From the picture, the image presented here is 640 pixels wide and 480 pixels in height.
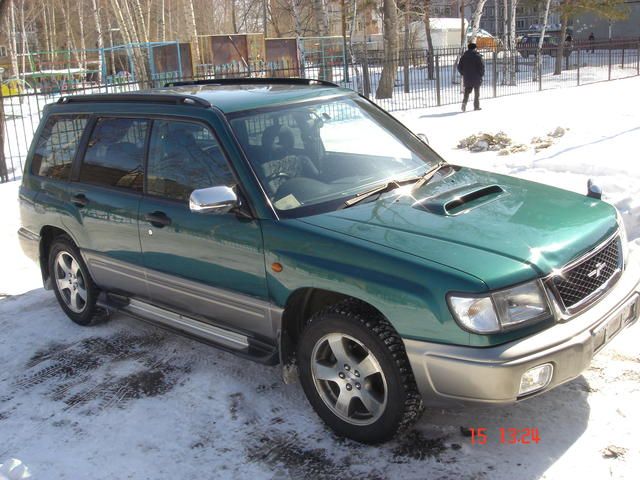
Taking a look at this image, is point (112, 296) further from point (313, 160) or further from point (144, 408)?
point (313, 160)

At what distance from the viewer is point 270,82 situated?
17.5ft

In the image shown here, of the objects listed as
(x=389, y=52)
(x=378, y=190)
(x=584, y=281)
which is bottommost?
(x=584, y=281)

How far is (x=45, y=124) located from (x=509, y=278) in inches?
163

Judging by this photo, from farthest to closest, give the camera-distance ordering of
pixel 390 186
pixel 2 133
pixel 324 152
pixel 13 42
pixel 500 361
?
pixel 13 42, pixel 2 133, pixel 324 152, pixel 390 186, pixel 500 361

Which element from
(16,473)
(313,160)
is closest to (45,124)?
(313,160)

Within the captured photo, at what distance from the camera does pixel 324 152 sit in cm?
437

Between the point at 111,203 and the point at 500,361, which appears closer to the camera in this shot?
the point at 500,361

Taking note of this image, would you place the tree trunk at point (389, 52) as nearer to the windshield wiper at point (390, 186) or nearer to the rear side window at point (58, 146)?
the rear side window at point (58, 146)

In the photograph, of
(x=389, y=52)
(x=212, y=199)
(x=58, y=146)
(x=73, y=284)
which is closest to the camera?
(x=212, y=199)

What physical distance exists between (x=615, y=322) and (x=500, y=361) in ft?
2.83

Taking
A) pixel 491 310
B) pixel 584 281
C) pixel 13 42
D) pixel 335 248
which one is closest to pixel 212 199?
pixel 335 248

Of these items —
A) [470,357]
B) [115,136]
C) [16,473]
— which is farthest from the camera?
[115,136]

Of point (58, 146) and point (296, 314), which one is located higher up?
point (58, 146)

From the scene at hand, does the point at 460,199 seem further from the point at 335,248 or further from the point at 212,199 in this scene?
the point at 212,199
